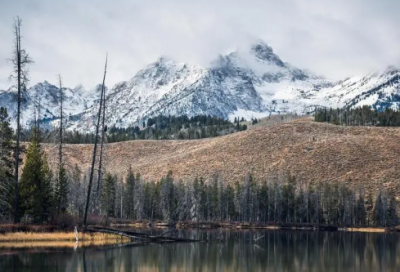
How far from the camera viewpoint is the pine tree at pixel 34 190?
43.8 m

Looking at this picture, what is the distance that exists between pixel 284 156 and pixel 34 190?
11987 cm

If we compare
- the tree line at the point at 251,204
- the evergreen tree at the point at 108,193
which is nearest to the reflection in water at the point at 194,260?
the evergreen tree at the point at 108,193

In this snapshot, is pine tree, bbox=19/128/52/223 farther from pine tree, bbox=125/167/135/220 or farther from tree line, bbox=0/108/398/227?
pine tree, bbox=125/167/135/220

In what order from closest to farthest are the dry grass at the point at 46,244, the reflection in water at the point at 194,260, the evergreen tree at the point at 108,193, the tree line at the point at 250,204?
1. the reflection in water at the point at 194,260
2. the dry grass at the point at 46,244
3. the evergreen tree at the point at 108,193
4. the tree line at the point at 250,204

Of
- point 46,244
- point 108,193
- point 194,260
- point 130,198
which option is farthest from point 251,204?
point 194,260

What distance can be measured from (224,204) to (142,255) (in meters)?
82.4

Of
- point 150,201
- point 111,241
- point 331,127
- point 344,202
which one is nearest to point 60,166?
point 111,241

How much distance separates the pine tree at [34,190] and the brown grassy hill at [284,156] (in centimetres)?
9972

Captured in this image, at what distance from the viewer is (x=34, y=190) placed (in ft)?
145

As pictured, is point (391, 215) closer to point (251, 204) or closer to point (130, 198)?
point (251, 204)

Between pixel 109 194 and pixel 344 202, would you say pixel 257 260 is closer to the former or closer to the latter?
pixel 109 194

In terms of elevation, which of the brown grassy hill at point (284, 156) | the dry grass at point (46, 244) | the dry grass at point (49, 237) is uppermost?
the brown grassy hill at point (284, 156)

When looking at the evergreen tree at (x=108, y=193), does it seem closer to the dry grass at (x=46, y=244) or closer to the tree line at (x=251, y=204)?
the tree line at (x=251, y=204)

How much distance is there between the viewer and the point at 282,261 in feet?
124
